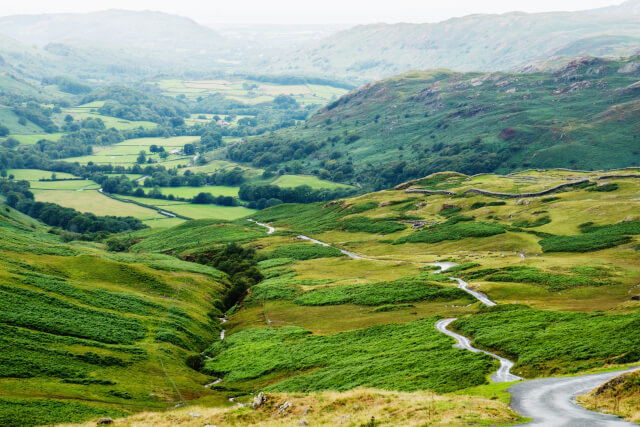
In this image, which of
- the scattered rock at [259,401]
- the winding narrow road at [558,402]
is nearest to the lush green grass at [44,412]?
the scattered rock at [259,401]

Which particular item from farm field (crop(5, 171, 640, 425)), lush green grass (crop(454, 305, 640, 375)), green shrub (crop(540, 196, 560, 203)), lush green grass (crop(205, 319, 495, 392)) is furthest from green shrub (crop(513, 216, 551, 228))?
lush green grass (crop(205, 319, 495, 392))

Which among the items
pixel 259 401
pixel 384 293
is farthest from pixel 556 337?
pixel 384 293

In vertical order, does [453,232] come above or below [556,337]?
below

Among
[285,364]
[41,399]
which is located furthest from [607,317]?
[41,399]

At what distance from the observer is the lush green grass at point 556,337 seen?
59656 mm

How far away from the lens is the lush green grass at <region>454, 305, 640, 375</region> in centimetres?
5966

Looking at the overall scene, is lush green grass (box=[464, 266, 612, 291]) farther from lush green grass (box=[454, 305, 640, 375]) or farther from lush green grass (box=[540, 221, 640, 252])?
lush green grass (box=[540, 221, 640, 252])

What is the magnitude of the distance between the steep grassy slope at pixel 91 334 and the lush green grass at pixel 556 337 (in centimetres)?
3926

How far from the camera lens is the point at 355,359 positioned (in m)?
77.5

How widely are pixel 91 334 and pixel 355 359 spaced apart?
40.1 m

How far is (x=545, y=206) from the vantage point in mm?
176625

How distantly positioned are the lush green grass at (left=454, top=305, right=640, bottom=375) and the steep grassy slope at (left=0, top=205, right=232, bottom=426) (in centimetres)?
3926

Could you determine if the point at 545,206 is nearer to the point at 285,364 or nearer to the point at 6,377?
the point at 285,364

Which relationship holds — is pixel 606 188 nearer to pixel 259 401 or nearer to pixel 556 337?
pixel 556 337
